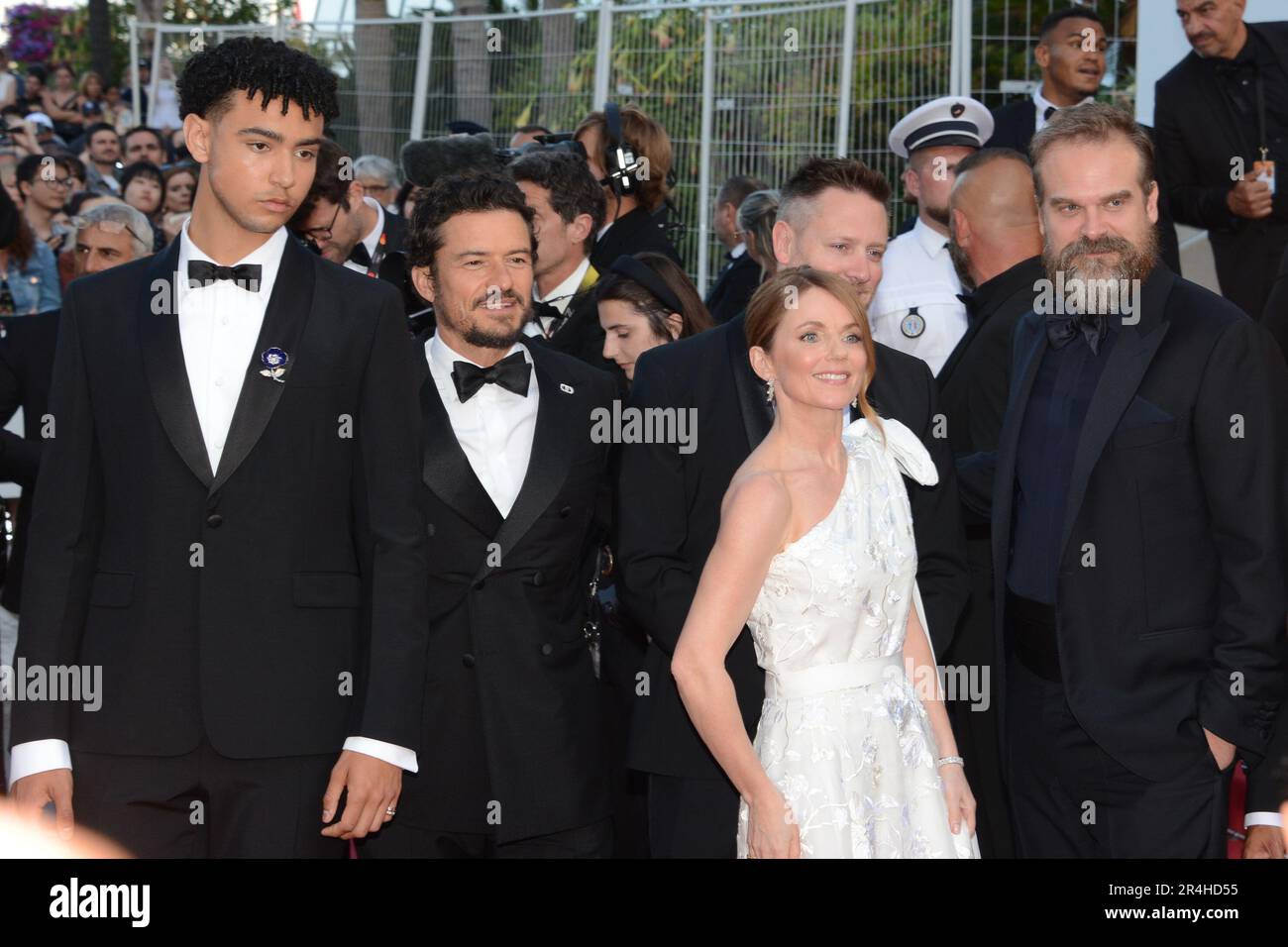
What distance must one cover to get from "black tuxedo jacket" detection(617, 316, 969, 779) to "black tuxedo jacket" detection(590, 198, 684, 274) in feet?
8.09

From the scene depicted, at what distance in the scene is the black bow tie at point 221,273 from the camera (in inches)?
142

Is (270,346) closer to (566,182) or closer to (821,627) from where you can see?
(821,627)

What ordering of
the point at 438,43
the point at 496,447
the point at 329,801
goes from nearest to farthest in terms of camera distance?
the point at 329,801 → the point at 496,447 → the point at 438,43

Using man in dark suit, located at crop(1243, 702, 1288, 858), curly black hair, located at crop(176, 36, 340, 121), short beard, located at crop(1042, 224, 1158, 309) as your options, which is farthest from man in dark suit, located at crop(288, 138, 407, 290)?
A: man in dark suit, located at crop(1243, 702, 1288, 858)

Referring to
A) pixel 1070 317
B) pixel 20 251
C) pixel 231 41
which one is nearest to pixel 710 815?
pixel 1070 317

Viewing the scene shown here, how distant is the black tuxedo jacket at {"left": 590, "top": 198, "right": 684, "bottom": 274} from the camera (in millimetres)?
6746

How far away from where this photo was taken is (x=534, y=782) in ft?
14.0

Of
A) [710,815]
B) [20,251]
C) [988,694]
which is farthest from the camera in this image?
[20,251]

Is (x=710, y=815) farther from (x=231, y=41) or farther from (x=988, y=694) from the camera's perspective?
(x=231, y=41)

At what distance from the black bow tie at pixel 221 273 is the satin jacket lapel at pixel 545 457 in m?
1.00

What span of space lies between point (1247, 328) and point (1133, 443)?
1.28ft

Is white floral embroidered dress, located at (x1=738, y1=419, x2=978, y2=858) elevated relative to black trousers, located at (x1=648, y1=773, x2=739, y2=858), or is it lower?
elevated

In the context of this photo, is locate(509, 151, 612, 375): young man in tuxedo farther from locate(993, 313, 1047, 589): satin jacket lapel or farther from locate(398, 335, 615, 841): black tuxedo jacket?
locate(993, 313, 1047, 589): satin jacket lapel

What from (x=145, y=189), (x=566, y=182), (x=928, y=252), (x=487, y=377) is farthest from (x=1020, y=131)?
(x=145, y=189)
